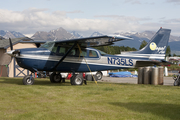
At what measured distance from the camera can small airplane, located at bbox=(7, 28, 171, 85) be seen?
1270 cm

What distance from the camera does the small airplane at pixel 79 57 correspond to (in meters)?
12.7

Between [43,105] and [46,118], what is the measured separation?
1580mm

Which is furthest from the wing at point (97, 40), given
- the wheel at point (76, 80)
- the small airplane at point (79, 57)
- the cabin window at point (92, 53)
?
the wheel at point (76, 80)

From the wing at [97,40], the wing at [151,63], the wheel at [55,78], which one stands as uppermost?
the wing at [97,40]

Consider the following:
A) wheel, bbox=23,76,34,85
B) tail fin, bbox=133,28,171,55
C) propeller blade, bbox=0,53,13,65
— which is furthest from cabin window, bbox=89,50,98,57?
propeller blade, bbox=0,53,13,65

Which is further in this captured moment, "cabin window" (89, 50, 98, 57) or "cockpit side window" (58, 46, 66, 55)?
"cabin window" (89, 50, 98, 57)

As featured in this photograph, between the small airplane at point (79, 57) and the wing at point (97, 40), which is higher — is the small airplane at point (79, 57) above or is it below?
below

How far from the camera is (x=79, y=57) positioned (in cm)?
1419

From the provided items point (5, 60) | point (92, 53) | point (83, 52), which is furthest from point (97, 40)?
point (5, 60)

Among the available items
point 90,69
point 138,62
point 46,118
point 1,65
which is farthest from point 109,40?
point 1,65

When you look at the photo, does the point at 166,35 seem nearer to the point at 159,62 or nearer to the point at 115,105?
the point at 159,62

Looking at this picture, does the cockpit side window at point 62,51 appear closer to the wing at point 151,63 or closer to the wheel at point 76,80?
the wheel at point 76,80

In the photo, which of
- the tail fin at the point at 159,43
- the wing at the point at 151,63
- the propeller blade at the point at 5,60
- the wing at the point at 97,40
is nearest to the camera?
the wing at the point at 97,40

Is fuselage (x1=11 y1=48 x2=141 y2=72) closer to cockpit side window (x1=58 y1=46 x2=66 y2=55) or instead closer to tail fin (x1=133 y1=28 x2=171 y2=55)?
cockpit side window (x1=58 y1=46 x2=66 y2=55)
